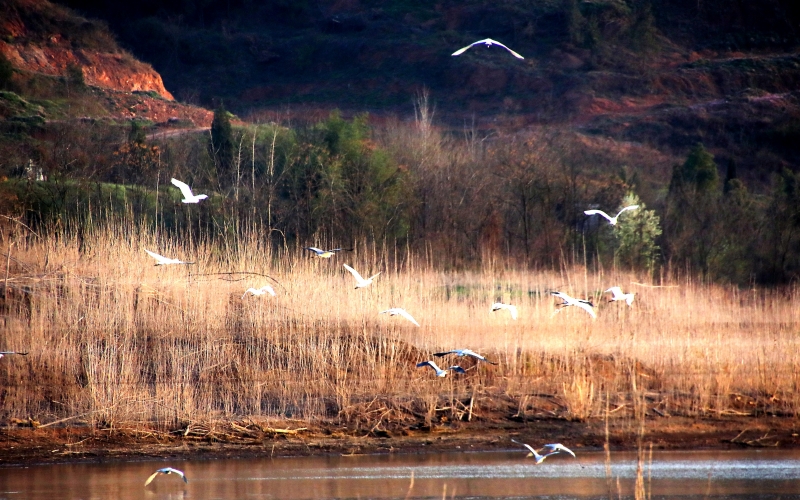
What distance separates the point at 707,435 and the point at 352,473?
443 centimetres

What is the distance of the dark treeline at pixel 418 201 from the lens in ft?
64.8

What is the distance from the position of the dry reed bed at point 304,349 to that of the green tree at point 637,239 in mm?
8359

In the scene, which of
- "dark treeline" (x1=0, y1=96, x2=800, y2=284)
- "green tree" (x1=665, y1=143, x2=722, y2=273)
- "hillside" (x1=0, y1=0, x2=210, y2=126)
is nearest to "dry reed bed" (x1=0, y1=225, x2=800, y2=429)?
"dark treeline" (x1=0, y1=96, x2=800, y2=284)

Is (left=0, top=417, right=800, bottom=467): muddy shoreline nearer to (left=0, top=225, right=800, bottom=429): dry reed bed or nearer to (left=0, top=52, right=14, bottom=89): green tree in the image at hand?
(left=0, top=225, right=800, bottom=429): dry reed bed

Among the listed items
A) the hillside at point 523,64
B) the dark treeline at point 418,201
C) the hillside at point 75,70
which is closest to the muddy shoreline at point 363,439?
the dark treeline at point 418,201

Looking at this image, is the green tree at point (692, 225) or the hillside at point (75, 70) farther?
the hillside at point (75, 70)

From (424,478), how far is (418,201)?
46.3ft

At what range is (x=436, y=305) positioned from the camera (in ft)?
44.9

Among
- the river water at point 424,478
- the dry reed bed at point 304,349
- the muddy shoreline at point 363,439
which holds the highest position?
the dry reed bed at point 304,349

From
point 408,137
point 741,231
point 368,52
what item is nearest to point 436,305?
point 741,231

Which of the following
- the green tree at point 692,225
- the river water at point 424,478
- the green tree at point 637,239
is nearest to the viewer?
the river water at point 424,478

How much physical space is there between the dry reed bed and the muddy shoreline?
21 centimetres

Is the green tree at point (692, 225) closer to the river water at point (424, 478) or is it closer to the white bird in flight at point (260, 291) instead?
the river water at point (424, 478)

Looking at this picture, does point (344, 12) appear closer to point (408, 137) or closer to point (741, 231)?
point (408, 137)
